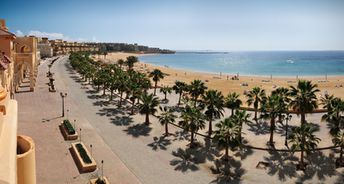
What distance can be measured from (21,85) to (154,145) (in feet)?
127

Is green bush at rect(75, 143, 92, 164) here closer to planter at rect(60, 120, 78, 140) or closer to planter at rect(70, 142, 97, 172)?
planter at rect(70, 142, 97, 172)

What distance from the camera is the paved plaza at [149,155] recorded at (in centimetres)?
2400

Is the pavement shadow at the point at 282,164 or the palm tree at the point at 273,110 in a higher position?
the palm tree at the point at 273,110

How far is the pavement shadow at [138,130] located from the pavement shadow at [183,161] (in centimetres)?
574

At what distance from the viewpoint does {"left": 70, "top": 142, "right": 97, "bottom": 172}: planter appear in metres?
23.7

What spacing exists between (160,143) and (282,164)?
1163 cm

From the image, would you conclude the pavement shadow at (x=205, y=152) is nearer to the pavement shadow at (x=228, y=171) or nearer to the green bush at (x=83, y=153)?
the pavement shadow at (x=228, y=171)

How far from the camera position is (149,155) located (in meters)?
28.1

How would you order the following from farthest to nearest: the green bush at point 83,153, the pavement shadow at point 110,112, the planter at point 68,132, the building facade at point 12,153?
the pavement shadow at point 110,112 → the planter at point 68,132 → the green bush at point 83,153 → the building facade at point 12,153

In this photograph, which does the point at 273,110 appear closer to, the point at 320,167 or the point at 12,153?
the point at 320,167

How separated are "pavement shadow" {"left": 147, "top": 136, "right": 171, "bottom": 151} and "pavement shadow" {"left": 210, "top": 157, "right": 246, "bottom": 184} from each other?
5.63 m

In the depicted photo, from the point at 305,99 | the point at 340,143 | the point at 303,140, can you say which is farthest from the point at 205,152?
the point at 305,99

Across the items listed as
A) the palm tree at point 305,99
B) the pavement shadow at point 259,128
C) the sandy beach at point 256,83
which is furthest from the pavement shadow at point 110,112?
the sandy beach at point 256,83

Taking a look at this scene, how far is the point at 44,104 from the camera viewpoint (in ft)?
144
